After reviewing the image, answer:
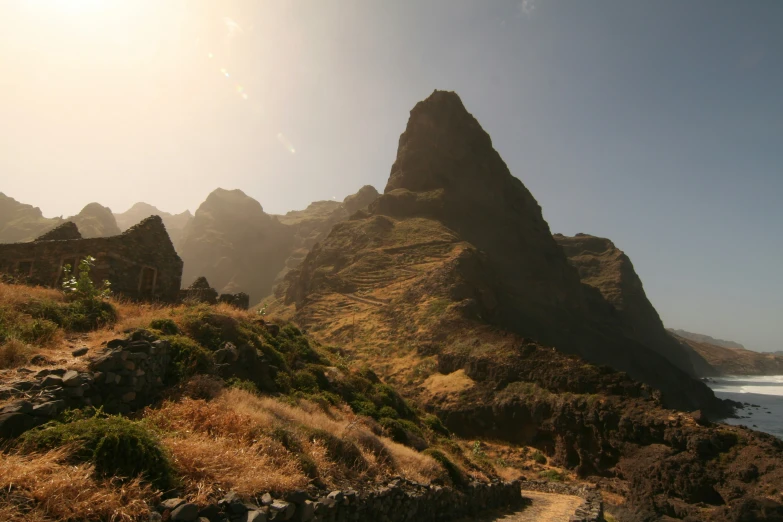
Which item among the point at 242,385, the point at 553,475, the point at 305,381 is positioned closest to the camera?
the point at 242,385

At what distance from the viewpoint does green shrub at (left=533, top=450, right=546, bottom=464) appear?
93.8 ft

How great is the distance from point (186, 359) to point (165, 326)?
1887 millimetres

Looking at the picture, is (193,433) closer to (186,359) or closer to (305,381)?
(186,359)

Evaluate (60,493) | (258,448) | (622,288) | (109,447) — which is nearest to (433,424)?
(258,448)

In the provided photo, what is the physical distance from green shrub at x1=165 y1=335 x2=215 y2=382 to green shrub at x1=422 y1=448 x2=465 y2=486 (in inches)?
315

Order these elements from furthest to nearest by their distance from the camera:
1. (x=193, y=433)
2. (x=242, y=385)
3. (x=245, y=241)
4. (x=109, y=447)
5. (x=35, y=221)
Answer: (x=245, y=241)
(x=35, y=221)
(x=242, y=385)
(x=193, y=433)
(x=109, y=447)

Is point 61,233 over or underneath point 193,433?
over

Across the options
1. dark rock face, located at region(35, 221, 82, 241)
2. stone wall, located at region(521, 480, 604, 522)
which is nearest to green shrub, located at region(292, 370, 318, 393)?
stone wall, located at region(521, 480, 604, 522)

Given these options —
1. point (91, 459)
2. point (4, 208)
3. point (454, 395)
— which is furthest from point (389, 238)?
point (4, 208)

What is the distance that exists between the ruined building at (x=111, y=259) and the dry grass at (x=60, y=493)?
14574 millimetres

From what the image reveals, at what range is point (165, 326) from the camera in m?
12.7

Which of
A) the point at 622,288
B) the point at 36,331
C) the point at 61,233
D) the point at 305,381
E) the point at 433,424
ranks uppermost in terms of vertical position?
the point at 622,288

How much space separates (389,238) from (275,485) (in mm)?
66525

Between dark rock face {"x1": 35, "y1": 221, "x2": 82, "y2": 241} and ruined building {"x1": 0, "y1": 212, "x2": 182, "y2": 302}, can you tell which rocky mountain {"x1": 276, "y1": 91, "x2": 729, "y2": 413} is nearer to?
ruined building {"x1": 0, "y1": 212, "x2": 182, "y2": 302}
